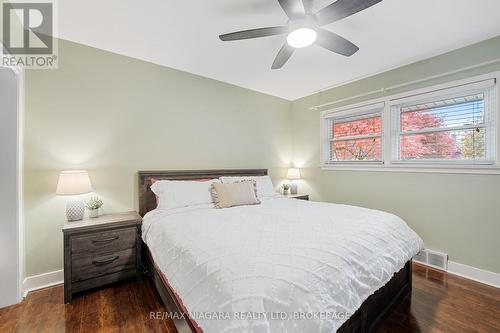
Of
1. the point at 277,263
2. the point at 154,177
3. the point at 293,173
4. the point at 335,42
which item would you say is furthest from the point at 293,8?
the point at 293,173

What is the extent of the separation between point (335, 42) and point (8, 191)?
A: 10.1ft

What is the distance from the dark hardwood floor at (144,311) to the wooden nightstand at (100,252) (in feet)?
0.45

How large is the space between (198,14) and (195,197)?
1825 mm

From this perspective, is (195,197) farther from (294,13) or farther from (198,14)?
(294,13)

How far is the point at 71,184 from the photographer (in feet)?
6.78

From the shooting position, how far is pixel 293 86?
11.9ft

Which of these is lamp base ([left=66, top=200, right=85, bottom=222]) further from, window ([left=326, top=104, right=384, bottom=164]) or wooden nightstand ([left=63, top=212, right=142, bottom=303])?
window ([left=326, top=104, right=384, bottom=164])

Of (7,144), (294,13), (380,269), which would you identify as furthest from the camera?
(7,144)

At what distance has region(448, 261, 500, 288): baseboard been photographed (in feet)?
7.23

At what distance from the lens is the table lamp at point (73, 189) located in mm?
2047

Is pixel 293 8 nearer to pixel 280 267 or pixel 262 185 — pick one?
pixel 280 267

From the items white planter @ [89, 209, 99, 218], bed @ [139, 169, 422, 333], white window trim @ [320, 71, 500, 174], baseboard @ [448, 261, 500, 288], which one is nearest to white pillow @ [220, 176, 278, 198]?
bed @ [139, 169, 422, 333]

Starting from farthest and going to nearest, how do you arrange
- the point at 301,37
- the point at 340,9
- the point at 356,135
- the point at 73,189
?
1. the point at 356,135
2. the point at 73,189
3. the point at 301,37
4. the point at 340,9

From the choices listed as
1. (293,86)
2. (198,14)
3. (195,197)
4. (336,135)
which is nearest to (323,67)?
(293,86)
